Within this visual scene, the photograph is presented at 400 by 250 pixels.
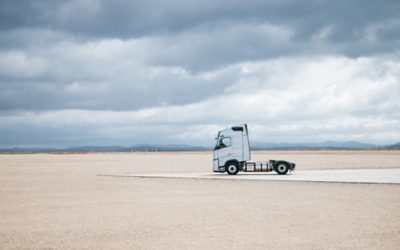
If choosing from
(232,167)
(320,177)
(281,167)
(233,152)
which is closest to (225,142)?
(233,152)

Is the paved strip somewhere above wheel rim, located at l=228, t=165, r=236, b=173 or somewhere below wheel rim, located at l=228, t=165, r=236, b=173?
below

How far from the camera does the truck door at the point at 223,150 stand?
3406 cm

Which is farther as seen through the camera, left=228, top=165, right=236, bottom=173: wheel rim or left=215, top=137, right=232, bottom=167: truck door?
left=228, top=165, right=236, bottom=173: wheel rim

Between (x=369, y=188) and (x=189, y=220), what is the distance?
12.6 meters

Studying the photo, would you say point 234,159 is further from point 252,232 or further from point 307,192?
point 252,232

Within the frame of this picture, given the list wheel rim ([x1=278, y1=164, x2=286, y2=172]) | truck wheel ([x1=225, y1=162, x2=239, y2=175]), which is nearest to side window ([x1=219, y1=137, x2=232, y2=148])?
truck wheel ([x1=225, y1=162, x2=239, y2=175])

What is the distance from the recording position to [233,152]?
34.2 m

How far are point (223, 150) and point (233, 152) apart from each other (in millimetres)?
746

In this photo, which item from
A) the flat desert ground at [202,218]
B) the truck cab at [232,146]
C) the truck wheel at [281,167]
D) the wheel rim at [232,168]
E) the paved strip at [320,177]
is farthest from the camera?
the truck wheel at [281,167]

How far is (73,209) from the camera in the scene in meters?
16.5

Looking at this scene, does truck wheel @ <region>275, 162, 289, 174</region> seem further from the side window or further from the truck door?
the side window

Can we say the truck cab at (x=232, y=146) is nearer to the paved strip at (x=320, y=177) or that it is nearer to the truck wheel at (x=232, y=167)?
the truck wheel at (x=232, y=167)

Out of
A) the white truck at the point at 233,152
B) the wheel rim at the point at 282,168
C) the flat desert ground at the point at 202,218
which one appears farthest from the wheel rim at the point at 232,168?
the flat desert ground at the point at 202,218

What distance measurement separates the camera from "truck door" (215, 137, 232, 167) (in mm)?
34062
